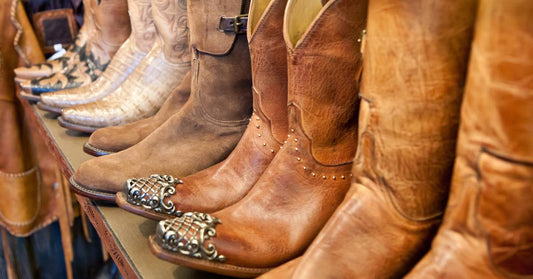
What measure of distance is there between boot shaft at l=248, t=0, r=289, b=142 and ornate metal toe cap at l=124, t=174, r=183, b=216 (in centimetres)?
23

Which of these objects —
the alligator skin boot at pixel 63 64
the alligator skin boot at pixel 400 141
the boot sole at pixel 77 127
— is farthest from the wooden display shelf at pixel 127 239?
the alligator skin boot at pixel 63 64

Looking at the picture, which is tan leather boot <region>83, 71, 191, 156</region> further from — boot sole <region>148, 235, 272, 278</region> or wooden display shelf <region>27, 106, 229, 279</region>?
boot sole <region>148, 235, 272, 278</region>

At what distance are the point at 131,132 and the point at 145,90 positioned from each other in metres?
0.19

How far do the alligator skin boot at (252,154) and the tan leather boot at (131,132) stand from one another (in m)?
0.39

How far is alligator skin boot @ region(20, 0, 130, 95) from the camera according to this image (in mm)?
1729

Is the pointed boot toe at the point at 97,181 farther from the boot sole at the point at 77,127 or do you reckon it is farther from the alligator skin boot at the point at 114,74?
the alligator skin boot at the point at 114,74

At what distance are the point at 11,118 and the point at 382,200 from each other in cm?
203

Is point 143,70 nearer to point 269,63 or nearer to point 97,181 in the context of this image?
point 97,181

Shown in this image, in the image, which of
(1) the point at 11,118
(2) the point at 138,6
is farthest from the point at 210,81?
(1) the point at 11,118

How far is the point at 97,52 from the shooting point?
6.17ft

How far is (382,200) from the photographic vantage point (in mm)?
629

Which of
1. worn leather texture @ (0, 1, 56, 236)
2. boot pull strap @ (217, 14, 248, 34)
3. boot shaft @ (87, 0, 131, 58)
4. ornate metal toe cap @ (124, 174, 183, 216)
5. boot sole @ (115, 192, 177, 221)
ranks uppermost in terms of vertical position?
boot pull strap @ (217, 14, 248, 34)

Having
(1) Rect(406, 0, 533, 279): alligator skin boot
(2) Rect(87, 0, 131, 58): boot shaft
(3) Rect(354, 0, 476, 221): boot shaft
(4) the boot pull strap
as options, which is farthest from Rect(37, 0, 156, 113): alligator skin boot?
(1) Rect(406, 0, 533, 279): alligator skin boot

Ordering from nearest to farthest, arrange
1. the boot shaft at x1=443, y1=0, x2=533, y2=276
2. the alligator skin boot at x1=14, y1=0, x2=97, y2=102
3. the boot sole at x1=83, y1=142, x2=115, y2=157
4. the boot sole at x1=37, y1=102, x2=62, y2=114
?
the boot shaft at x1=443, y1=0, x2=533, y2=276, the boot sole at x1=83, y1=142, x2=115, y2=157, the boot sole at x1=37, y1=102, x2=62, y2=114, the alligator skin boot at x1=14, y1=0, x2=97, y2=102
